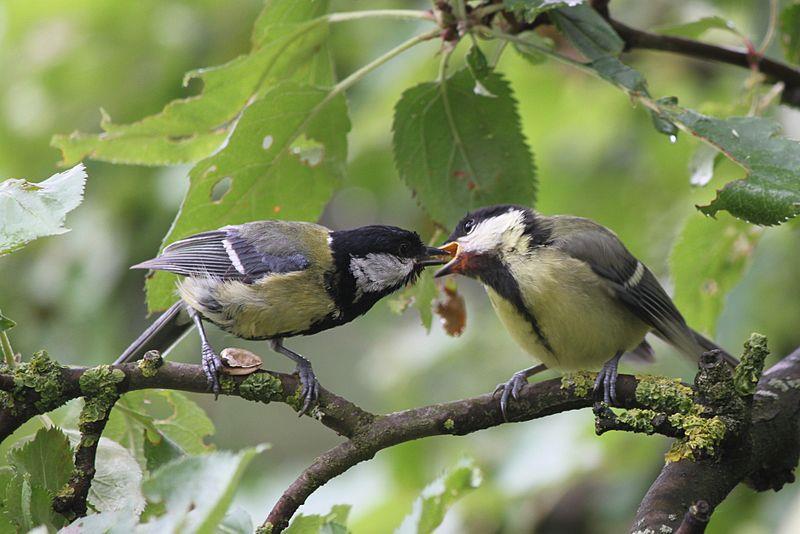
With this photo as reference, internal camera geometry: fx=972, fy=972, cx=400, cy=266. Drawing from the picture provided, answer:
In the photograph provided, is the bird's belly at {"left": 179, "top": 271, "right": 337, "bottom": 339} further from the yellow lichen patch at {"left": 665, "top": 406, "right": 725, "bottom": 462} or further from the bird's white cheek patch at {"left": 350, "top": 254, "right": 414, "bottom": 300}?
the yellow lichen patch at {"left": 665, "top": 406, "right": 725, "bottom": 462}

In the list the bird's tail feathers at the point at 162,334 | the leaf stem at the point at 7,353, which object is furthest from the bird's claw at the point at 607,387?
the bird's tail feathers at the point at 162,334

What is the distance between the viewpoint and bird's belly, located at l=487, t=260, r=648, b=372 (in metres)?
2.34

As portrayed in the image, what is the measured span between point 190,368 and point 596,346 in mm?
1106

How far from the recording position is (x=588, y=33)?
1.99m

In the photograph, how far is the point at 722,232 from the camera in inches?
91.3

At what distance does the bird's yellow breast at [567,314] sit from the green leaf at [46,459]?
1.18m

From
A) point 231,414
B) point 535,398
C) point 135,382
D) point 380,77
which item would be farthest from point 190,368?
point 231,414

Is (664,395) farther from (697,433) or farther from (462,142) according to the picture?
(462,142)

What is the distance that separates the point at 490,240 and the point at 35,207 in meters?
1.28

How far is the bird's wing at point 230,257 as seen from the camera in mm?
2486

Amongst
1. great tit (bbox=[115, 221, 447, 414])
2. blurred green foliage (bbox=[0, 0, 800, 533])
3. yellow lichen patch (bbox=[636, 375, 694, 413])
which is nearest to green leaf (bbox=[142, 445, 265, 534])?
yellow lichen patch (bbox=[636, 375, 694, 413])

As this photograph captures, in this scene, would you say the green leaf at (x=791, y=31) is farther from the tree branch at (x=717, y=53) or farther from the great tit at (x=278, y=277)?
the great tit at (x=278, y=277)

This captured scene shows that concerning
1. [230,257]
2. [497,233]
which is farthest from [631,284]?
[230,257]

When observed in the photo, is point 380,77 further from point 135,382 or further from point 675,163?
point 135,382
